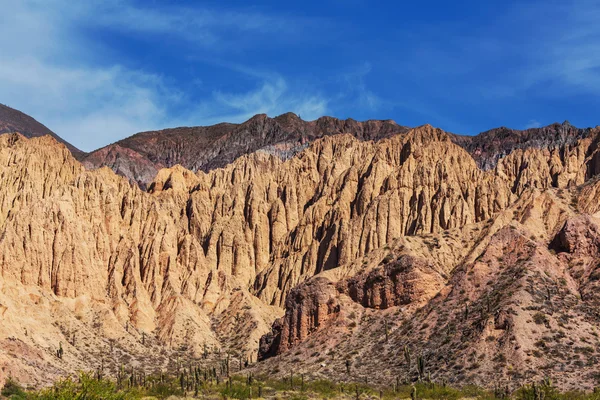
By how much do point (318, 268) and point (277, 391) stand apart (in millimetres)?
66138

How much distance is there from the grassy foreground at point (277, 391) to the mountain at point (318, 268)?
5.60 meters

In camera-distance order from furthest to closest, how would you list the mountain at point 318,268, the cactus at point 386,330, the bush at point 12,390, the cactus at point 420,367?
the cactus at point 386,330
the mountain at point 318,268
the cactus at point 420,367
the bush at point 12,390

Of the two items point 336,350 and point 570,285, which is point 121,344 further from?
point 570,285

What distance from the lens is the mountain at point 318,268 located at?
103750 millimetres

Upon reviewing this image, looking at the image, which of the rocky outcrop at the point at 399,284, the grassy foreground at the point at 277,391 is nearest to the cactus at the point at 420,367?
the grassy foreground at the point at 277,391

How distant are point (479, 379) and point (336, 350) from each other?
23.4 metres

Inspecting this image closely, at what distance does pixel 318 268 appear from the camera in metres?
159

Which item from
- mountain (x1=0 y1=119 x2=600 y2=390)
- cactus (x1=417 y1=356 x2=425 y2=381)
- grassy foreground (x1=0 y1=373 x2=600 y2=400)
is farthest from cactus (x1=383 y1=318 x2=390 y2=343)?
grassy foreground (x1=0 y1=373 x2=600 y2=400)

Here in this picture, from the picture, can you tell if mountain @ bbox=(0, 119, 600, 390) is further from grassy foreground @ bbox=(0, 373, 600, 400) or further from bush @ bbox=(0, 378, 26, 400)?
grassy foreground @ bbox=(0, 373, 600, 400)

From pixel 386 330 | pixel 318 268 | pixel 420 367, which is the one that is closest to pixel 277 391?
pixel 420 367

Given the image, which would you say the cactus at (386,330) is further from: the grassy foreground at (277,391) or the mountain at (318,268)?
the grassy foreground at (277,391)

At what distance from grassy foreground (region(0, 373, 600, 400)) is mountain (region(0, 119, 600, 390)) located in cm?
560

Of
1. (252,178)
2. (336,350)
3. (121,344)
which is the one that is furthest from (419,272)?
(252,178)

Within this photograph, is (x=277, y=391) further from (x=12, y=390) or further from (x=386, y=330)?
(x=12, y=390)
